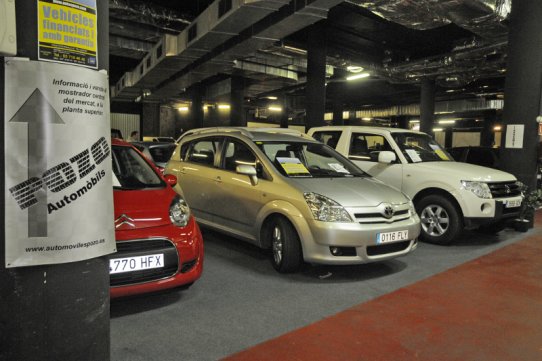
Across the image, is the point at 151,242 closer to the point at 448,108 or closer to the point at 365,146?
the point at 365,146

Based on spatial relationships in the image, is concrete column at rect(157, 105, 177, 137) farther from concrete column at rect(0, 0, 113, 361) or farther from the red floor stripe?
concrete column at rect(0, 0, 113, 361)

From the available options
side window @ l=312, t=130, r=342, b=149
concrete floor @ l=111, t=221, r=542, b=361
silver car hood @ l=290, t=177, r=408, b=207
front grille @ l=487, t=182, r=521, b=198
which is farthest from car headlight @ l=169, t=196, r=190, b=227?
front grille @ l=487, t=182, r=521, b=198

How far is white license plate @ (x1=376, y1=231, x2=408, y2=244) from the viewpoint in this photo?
3938 millimetres

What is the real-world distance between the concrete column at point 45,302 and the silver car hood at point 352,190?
2779 mm

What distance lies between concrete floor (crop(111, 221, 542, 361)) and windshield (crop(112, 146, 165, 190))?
99cm

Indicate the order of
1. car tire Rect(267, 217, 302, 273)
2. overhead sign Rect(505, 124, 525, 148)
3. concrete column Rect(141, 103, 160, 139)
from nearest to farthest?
car tire Rect(267, 217, 302, 273) < overhead sign Rect(505, 124, 525, 148) < concrete column Rect(141, 103, 160, 139)

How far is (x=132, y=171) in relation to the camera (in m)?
3.83

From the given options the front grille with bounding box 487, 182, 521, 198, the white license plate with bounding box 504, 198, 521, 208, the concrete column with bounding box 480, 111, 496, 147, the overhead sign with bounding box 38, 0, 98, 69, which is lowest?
the white license plate with bounding box 504, 198, 521, 208

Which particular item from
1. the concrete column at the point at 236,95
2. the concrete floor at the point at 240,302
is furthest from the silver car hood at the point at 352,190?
the concrete column at the point at 236,95

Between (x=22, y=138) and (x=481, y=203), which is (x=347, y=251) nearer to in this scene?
(x=481, y=203)

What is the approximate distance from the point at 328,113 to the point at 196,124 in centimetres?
1468

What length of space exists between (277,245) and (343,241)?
0.76 metres

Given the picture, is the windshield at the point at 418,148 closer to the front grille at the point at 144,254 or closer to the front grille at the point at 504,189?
the front grille at the point at 504,189

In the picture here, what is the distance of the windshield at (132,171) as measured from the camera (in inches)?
144
